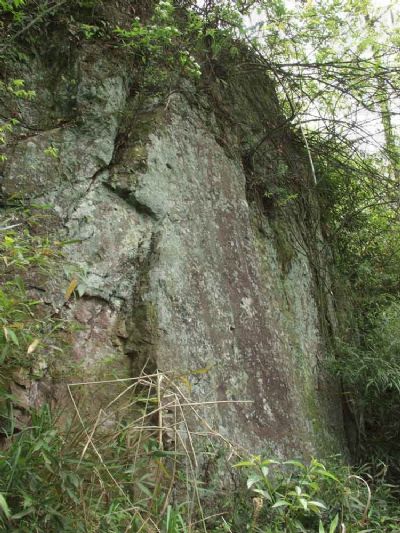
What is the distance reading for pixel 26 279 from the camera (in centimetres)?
277

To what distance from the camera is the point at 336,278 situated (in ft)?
18.4

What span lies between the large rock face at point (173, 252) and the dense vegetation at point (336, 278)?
197mm

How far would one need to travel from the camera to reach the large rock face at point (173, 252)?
3.05m

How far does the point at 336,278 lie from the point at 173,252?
109 inches

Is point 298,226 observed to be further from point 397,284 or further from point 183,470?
point 183,470

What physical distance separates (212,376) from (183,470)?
28.6 inches

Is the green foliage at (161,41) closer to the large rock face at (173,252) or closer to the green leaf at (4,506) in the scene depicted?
the large rock face at (173,252)

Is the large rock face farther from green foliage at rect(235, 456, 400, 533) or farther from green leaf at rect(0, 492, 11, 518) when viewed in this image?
green leaf at rect(0, 492, 11, 518)

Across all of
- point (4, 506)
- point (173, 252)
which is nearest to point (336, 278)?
point (173, 252)

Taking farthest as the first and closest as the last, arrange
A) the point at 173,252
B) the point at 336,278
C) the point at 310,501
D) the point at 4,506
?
the point at 336,278
the point at 173,252
the point at 310,501
the point at 4,506

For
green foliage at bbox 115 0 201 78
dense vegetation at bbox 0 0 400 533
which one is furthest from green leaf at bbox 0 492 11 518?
green foliage at bbox 115 0 201 78

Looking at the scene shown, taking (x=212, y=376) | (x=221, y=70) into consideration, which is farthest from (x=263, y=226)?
(x=212, y=376)

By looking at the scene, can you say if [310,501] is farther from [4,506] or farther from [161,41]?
[161,41]

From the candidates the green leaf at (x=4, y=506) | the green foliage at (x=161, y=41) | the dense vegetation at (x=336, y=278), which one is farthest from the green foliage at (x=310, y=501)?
the green foliage at (x=161, y=41)
